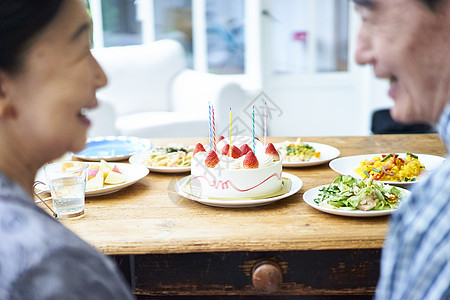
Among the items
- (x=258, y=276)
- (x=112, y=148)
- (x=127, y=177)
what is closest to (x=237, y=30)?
(x=112, y=148)

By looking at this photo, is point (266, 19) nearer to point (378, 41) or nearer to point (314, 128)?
point (314, 128)

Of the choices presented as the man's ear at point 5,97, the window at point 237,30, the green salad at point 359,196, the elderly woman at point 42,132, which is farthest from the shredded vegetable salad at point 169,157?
the window at point 237,30

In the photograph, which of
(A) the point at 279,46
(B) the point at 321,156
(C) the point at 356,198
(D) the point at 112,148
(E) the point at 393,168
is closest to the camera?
(C) the point at 356,198

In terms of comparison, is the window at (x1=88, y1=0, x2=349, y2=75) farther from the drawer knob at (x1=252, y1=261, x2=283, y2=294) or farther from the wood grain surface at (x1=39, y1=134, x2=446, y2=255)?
the drawer knob at (x1=252, y1=261, x2=283, y2=294)

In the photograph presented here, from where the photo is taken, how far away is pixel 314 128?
5.72m

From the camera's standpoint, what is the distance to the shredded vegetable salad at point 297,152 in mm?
1961

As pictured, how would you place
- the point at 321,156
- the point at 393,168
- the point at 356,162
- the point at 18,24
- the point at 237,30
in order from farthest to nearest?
the point at 237,30, the point at 321,156, the point at 356,162, the point at 393,168, the point at 18,24

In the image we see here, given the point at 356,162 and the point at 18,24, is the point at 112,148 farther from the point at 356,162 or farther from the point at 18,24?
the point at 18,24

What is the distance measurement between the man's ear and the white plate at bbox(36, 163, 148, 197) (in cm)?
92

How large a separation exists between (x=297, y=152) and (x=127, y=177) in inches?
24.0

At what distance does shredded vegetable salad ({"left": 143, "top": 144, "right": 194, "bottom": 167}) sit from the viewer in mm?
1932

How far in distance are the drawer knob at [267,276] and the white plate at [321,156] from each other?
0.63 meters

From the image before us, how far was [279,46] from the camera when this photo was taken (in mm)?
5531

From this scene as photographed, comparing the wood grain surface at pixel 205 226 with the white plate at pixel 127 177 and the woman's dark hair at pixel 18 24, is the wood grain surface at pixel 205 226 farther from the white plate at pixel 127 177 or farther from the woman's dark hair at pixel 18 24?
the woman's dark hair at pixel 18 24
